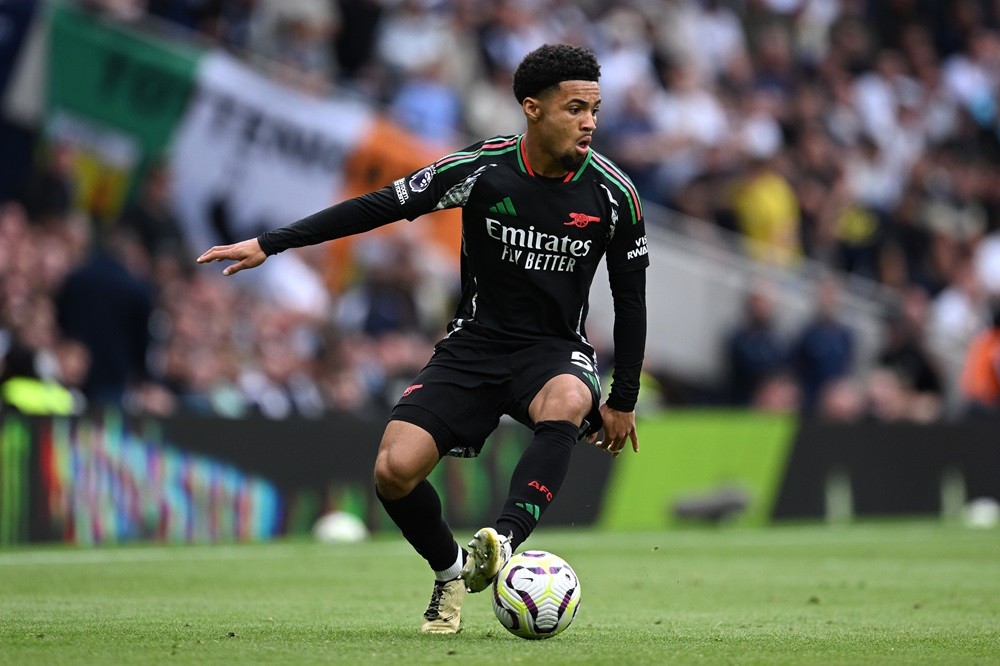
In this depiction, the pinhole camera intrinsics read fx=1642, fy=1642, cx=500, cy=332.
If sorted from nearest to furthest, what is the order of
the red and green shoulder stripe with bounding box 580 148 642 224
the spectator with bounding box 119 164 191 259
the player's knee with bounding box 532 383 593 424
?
1. the player's knee with bounding box 532 383 593 424
2. the red and green shoulder stripe with bounding box 580 148 642 224
3. the spectator with bounding box 119 164 191 259

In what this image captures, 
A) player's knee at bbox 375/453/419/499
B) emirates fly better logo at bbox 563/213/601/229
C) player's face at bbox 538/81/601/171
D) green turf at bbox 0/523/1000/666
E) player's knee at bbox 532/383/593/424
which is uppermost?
player's face at bbox 538/81/601/171

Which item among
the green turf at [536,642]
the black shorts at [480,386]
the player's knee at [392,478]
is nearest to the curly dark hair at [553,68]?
the black shorts at [480,386]

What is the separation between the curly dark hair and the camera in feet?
22.4

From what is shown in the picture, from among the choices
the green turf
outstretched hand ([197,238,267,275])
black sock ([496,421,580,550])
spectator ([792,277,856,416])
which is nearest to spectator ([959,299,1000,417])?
spectator ([792,277,856,416])

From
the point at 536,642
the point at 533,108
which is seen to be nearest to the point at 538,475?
the point at 536,642

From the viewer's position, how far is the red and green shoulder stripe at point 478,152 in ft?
22.9

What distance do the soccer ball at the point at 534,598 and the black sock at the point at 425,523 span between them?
0.53 metres

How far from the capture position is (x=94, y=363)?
13.9 meters

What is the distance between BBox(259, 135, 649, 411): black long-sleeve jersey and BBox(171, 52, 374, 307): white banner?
29.7 ft

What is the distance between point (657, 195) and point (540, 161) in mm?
12458

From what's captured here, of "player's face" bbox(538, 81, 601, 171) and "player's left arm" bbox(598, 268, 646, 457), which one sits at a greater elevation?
"player's face" bbox(538, 81, 601, 171)

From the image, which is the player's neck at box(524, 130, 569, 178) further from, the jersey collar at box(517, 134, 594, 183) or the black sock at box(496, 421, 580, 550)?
the black sock at box(496, 421, 580, 550)

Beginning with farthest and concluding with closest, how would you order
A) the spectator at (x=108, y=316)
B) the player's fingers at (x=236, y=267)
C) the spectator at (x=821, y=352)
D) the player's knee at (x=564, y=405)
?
the spectator at (x=821, y=352) < the spectator at (x=108, y=316) < the player's knee at (x=564, y=405) < the player's fingers at (x=236, y=267)

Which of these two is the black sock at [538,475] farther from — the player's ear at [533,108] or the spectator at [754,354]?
the spectator at [754,354]
